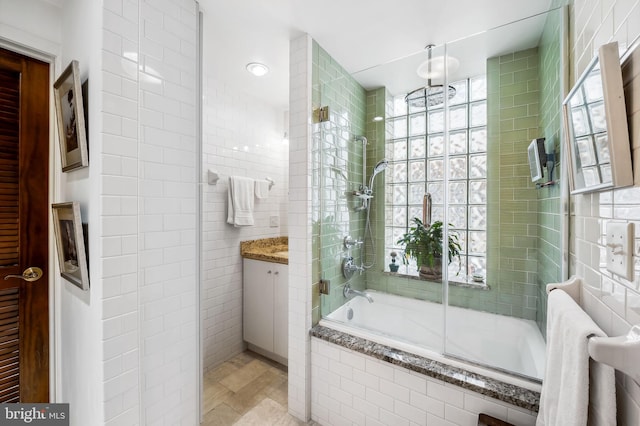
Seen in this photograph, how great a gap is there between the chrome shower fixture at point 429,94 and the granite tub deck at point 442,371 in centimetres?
169

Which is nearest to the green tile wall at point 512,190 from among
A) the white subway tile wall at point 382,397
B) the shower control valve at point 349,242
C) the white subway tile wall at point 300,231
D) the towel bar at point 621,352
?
the white subway tile wall at point 382,397

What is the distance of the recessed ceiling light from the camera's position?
85.7 inches

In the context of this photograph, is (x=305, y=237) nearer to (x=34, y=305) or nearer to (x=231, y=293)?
→ (x=231, y=293)

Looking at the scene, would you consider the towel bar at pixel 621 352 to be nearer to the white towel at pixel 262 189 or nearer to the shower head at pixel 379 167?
the shower head at pixel 379 167

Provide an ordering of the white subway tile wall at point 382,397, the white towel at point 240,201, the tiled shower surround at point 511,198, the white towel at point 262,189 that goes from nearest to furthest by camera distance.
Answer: the white subway tile wall at point 382,397
the tiled shower surround at point 511,198
the white towel at point 240,201
the white towel at point 262,189

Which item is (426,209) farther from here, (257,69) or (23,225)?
(23,225)

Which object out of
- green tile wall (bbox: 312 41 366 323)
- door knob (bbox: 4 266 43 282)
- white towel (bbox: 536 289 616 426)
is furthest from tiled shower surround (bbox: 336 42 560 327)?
door knob (bbox: 4 266 43 282)

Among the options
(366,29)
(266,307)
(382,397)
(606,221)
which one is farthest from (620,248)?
(266,307)

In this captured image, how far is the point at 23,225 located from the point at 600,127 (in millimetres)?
2645

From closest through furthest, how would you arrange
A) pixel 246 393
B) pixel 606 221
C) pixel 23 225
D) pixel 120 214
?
pixel 606 221, pixel 120 214, pixel 23 225, pixel 246 393

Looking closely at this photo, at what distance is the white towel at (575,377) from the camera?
0.65 m

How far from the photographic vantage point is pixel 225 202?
98.9 inches

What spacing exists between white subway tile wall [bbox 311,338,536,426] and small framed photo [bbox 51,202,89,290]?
1393 millimetres

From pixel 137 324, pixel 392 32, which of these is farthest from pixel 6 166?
pixel 392 32
